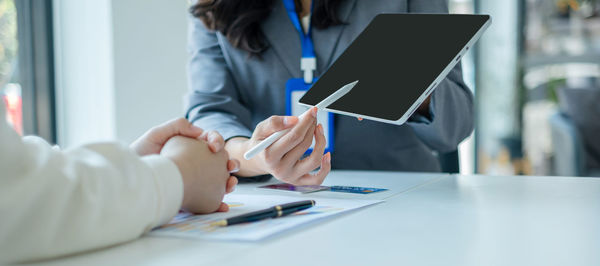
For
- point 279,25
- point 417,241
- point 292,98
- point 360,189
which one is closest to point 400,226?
point 417,241

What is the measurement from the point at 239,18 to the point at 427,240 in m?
0.83

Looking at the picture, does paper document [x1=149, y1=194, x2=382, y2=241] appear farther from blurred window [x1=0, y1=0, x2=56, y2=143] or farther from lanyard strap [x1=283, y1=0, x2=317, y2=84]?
blurred window [x1=0, y1=0, x2=56, y2=143]

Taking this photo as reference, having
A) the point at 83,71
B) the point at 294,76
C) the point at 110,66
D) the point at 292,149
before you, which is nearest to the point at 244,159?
the point at 292,149

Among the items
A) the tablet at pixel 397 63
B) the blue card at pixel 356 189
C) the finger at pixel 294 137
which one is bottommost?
the blue card at pixel 356 189

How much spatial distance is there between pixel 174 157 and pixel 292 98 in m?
0.63

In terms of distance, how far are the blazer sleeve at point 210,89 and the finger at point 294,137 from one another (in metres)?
0.28

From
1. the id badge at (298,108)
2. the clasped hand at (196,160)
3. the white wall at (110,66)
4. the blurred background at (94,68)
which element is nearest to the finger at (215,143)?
the clasped hand at (196,160)

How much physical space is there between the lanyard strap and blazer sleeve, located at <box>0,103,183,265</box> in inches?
27.4

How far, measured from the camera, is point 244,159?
877 mm

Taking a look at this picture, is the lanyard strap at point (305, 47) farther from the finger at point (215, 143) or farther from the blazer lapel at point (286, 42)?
the finger at point (215, 143)

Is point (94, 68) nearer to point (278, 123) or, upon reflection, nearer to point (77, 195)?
point (278, 123)

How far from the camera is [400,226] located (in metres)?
0.55

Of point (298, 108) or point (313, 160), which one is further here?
point (298, 108)

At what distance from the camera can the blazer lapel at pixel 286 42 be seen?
1.20 meters
